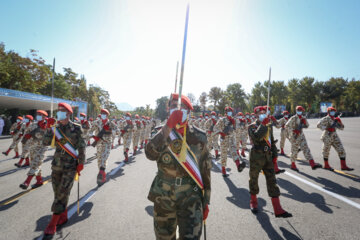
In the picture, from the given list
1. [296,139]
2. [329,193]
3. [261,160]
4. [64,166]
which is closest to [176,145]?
[261,160]

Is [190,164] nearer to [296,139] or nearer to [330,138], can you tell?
[296,139]

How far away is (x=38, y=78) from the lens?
3297cm

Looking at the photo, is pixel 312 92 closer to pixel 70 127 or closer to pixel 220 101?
pixel 220 101

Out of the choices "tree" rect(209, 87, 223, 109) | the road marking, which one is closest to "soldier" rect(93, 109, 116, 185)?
the road marking

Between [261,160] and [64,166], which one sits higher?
[261,160]

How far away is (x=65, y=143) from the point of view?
11.5 feet

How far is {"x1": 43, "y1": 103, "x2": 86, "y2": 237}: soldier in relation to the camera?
3.15 m

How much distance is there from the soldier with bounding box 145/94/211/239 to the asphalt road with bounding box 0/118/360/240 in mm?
1356

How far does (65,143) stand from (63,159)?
1.00 ft

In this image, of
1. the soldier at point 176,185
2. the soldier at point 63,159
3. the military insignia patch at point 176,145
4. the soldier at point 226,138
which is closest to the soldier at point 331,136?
the soldier at point 226,138

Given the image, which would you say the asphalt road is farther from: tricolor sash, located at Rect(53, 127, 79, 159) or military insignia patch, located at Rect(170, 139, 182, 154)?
military insignia patch, located at Rect(170, 139, 182, 154)

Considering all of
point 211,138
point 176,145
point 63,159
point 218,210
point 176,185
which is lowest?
point 218,210

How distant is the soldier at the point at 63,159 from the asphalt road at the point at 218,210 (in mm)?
405

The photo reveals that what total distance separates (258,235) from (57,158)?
12.7ft
